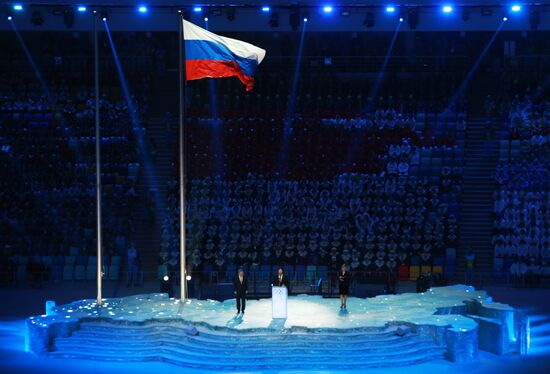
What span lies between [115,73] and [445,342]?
2399cm

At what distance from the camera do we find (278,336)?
760 inches

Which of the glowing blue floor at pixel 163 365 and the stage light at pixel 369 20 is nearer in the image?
the glowing blue floor at pixel 163 365

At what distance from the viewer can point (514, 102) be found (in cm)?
3588

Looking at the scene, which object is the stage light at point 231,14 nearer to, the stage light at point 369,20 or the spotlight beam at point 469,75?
A: the stage light at point 369,20

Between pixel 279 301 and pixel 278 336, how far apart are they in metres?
1.92

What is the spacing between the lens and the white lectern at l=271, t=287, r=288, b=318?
21.0m

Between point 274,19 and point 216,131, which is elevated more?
point 274,19

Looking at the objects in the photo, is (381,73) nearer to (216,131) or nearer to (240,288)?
(216,131)

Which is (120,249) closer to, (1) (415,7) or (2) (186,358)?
(2) (186,358)

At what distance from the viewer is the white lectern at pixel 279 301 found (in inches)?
829

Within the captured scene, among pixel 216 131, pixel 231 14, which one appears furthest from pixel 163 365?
pixel 231 14

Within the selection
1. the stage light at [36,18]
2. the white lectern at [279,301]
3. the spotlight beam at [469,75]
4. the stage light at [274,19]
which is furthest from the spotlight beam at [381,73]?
the white lectern at [279,301]

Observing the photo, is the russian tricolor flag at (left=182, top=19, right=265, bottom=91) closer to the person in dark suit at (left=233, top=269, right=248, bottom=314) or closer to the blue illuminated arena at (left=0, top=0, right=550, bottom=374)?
the blue illuminated arena at (left=0, top=0, right=550, bottom=374)

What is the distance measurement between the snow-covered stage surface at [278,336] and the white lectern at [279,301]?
26cm
